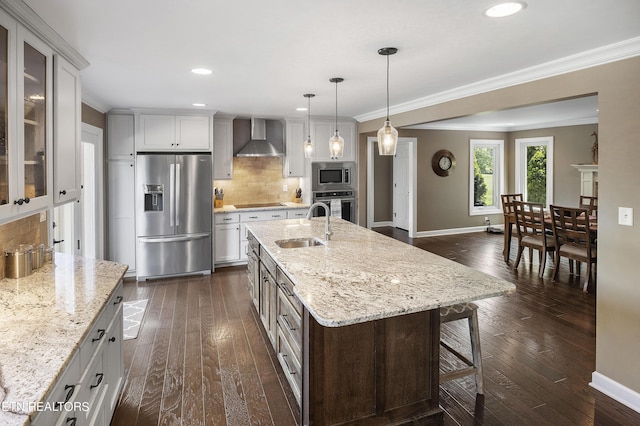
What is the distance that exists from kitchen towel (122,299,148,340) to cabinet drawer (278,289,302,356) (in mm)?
1506

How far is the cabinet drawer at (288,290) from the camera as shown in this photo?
7.31 feet

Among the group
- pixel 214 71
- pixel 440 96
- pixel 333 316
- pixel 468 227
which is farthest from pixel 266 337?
pixel 468 227

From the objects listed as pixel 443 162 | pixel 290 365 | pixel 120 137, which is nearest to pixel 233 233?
pixel 120 137

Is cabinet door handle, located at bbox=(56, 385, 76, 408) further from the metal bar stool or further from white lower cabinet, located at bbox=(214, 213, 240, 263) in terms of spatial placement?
white lower cabinet, located at bbox=(214, 213, 240, 263)

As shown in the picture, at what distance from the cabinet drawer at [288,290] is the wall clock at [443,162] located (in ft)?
20.1

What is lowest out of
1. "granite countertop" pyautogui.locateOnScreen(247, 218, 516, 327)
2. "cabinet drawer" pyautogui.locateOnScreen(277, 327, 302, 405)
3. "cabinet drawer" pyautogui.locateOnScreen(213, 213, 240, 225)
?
"cabinet drawer" pyautogui.locateOnScreen(277, 327, 302, 405)

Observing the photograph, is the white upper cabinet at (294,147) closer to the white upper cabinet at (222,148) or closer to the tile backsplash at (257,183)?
the tile backsplash at (257,183)

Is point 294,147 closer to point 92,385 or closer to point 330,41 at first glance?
point 330,41

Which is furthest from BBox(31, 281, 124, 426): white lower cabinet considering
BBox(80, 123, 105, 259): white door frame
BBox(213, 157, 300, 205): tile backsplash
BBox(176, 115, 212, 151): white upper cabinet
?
BBox(213, 157, 300, 205): tile backsplash

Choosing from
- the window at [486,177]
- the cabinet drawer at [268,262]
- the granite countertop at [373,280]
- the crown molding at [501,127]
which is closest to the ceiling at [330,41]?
the granite countertop at [373,280]

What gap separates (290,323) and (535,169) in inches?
303

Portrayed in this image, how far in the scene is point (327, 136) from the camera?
613cm

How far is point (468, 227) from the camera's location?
8.45m

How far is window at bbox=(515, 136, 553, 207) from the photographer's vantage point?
25.6ft
